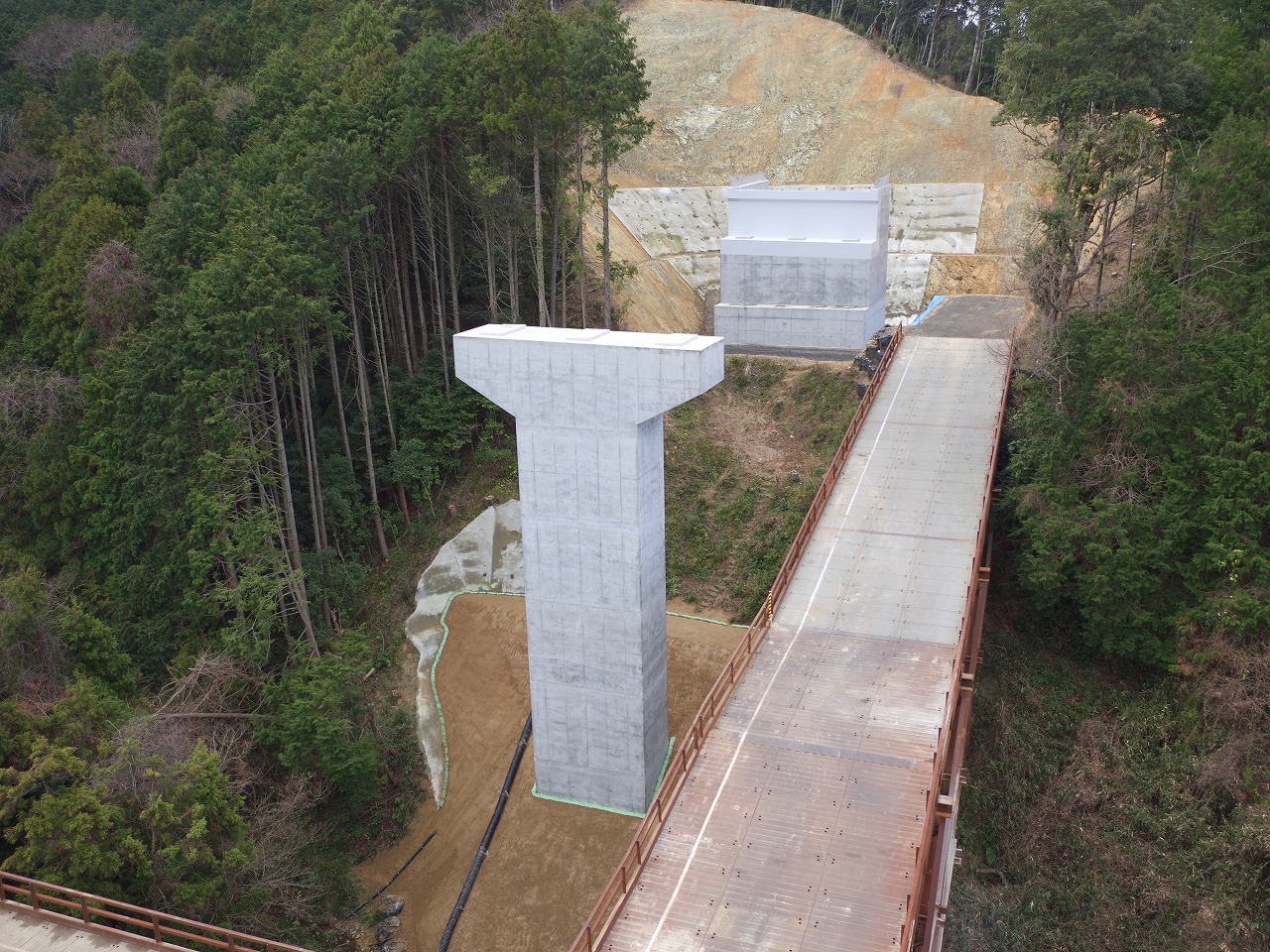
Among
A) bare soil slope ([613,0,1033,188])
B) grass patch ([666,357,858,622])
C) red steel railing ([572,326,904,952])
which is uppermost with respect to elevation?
bare soil slope ([613,0,1033,188])

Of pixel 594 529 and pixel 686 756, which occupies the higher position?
pixel 594 529

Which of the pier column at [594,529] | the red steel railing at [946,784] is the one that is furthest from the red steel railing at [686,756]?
the red steel railing at [946,784]

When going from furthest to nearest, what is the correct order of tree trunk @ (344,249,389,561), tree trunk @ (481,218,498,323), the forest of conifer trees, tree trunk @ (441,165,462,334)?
tree trunk @ (441,165,462,334)
tree trunk @ (481,218,498,323)
tree trunk @ (344,249,389,561)
the forest of conifer trees

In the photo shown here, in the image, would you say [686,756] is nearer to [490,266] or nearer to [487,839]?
[487,839]

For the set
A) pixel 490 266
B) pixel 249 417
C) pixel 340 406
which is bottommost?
pixel 340 406

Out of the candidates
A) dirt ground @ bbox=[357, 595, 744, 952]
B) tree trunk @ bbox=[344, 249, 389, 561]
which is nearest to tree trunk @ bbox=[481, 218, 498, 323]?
tree trunk @ bbox=[344, 249, 389, 561]

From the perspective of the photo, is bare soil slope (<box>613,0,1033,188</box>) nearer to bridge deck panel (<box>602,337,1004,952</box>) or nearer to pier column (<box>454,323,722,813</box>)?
bridge deck panel (<box>602,337,1004,952</box>)

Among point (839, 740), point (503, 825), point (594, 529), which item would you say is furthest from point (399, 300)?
point (839, 740)

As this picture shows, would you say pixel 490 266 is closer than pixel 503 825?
No
